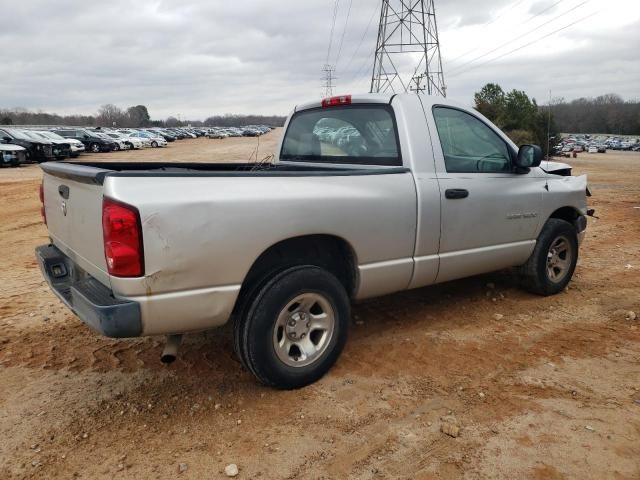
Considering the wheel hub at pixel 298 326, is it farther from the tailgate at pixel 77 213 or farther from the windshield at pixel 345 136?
the windshield at pixel 345 136

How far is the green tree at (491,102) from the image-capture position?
108ft

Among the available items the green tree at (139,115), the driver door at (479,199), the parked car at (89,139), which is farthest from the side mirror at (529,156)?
the green tree at (139,115)

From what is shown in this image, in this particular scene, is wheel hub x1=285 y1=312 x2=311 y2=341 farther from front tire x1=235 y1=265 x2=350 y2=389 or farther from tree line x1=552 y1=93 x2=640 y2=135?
tree line x1=552 y1=93 x2=640 y2=135

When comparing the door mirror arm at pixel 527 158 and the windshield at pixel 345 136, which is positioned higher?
the windshield at pixel 345 136

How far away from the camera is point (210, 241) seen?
2.78 m

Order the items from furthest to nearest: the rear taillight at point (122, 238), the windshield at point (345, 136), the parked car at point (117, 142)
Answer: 1. the parked car at point (117, 142)
2. the windshield at point (345, 136)
3. the rear taillight at point (122, 238)

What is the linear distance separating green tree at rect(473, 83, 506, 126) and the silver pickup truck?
30.2 meters

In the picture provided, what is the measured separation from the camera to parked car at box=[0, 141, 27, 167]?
72.6 ft

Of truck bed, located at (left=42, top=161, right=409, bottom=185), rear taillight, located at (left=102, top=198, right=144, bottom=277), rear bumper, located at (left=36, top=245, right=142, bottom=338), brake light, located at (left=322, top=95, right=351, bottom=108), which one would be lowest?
rear bumper, located at (left=36, top=245, right=142, bottom=338)

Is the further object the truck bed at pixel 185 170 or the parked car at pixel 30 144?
the parked car at pixel 30 144

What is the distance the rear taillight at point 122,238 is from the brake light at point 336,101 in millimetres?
2274

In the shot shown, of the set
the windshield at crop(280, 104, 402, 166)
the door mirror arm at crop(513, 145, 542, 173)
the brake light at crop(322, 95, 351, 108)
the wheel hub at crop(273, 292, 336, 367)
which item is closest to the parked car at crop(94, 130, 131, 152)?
the windshield at crop(280, 104, 402, 166)

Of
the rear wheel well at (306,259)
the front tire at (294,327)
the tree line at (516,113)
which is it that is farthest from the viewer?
the tree line at (516,113)

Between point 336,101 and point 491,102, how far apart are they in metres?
32.8
